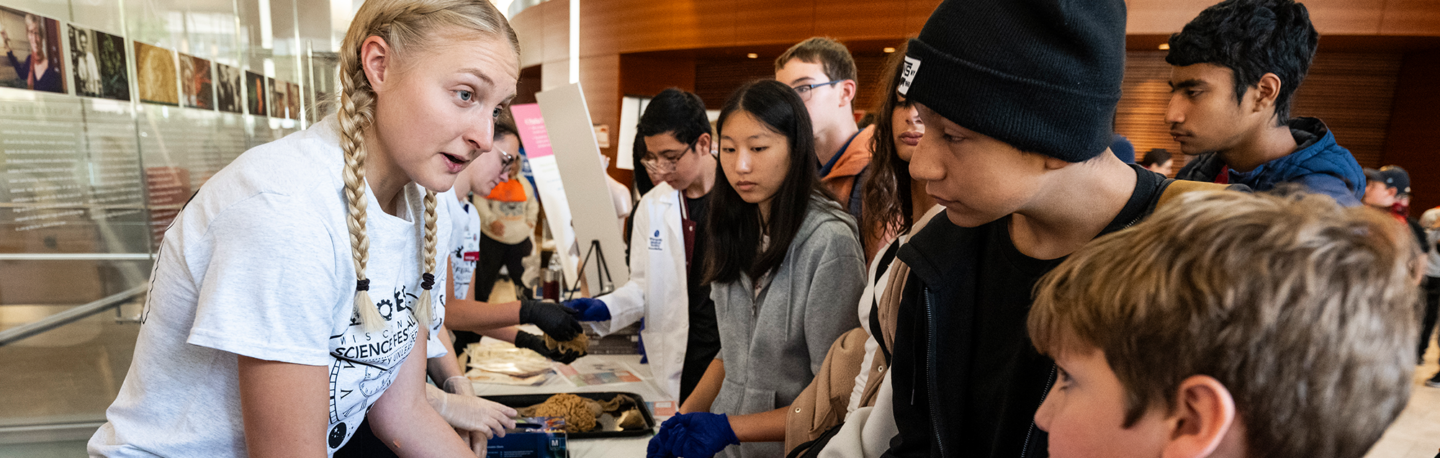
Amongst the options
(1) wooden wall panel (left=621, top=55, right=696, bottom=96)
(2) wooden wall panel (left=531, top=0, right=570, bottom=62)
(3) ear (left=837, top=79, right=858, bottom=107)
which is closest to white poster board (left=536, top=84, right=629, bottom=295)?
(3) ear (left=837, top=79, right=858, bottom=107)

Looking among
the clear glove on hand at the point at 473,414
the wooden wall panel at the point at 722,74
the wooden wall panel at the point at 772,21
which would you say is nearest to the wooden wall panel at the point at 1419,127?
the wooden wall panel at the point at 772,21

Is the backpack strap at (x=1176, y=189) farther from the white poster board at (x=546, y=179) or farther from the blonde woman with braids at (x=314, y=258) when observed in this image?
the white poster board at (x=546, y=179)

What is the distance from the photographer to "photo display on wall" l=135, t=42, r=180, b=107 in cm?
228

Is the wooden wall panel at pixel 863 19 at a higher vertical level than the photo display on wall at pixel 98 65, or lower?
higher

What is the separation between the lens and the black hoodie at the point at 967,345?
0.89m

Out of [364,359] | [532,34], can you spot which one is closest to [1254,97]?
[364,359]

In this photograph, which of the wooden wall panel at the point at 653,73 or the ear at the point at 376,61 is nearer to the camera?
the ear at the point at 376,61

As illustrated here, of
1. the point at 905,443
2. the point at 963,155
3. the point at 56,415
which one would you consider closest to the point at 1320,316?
the point at 963,155

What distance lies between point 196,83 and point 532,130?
2.10 metres

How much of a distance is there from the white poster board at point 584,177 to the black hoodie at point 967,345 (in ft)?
7.99

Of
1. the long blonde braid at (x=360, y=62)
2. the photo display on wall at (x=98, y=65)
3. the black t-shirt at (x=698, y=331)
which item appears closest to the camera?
the long blonde braid at (x=360, y=62)

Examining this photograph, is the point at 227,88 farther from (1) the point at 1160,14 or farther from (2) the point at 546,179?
(1) the point at 1160,14

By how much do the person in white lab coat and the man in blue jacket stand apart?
A: 54.4 inches

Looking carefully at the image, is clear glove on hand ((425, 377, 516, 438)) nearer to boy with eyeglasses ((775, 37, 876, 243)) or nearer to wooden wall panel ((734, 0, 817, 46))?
boy with eyeglasses ((775, 37, 876, 243))
